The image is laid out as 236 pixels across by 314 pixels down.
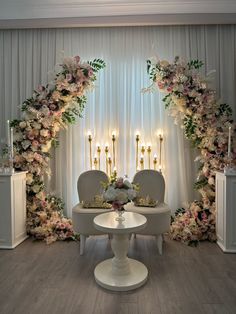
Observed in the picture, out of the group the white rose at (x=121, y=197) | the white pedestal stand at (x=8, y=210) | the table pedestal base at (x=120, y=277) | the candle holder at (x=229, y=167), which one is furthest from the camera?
the white pedestal stand at (x=8, y=210)

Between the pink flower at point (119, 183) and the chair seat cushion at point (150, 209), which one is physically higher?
the pink flower at point (119, 183)

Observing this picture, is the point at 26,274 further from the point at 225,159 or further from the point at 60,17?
the point at 60,17

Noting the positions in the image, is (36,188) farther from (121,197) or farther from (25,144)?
(121,197)

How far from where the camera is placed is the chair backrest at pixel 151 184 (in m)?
4.19

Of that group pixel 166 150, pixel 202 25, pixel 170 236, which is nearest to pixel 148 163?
pixel 166 150

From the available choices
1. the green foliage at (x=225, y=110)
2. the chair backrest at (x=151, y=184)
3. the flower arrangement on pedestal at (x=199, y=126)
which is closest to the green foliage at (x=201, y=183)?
the flower arrangement on pedestal at (x=199, y=126)

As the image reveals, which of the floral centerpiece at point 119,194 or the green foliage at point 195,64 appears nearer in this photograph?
the floral centerpiece at point 119,194

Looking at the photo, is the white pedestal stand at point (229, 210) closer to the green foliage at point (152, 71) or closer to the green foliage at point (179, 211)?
the green foliage at point (179, 211)

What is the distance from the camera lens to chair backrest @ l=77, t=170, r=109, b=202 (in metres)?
4.21

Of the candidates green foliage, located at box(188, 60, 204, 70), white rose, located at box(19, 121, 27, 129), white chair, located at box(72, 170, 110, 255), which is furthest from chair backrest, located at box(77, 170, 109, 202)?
green foliage, located at box(188, 60, 204, 70)

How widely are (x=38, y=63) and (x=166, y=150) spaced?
253 centimetres

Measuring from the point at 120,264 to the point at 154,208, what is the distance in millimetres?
1021

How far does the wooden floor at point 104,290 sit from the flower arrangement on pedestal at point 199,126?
A: 285 mm

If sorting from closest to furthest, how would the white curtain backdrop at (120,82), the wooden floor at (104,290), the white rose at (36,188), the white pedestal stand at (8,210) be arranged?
the wooden floor at (104,290) < the white pedestal stand at (8,210) < the white rose at (36,188) < the white curtain backdrop at (120,82)
